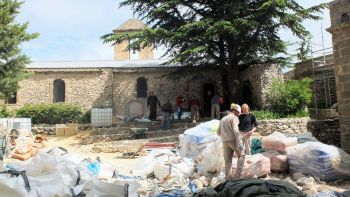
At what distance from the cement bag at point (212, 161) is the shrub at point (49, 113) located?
15562 millimetres

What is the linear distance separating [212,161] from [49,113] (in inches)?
636

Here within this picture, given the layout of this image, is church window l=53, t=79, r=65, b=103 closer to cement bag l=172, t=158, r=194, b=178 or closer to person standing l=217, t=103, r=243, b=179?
cement bag l=172, t=158, r=194, b=178

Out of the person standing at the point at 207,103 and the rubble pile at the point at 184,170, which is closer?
the rubble pile at the point at 184,170

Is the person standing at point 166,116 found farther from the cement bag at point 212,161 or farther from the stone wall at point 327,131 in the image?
the cement bag at point 212,161

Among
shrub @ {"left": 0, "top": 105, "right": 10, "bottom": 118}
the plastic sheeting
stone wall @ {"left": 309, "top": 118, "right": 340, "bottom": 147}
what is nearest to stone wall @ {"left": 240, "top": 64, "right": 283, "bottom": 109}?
stone wall @ {"left": 309, "top": 118, "right": 340, "bottom": 147}

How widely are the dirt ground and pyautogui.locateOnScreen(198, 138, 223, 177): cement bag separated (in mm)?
1215

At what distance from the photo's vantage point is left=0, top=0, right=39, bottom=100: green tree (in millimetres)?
20719

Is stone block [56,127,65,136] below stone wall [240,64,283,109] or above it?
below

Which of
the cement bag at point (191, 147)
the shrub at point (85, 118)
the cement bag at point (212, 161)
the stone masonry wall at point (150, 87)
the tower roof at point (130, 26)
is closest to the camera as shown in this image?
the cement bag at point (212, 161)

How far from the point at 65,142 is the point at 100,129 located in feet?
6.18

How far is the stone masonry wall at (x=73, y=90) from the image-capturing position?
955 inches

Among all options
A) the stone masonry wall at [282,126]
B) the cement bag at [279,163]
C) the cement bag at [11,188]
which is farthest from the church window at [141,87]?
the cement bag at [11,188]

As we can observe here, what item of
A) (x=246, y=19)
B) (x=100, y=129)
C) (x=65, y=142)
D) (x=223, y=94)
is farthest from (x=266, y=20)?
(x=65, y=142)

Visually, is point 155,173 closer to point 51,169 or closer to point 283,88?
point 51,169
